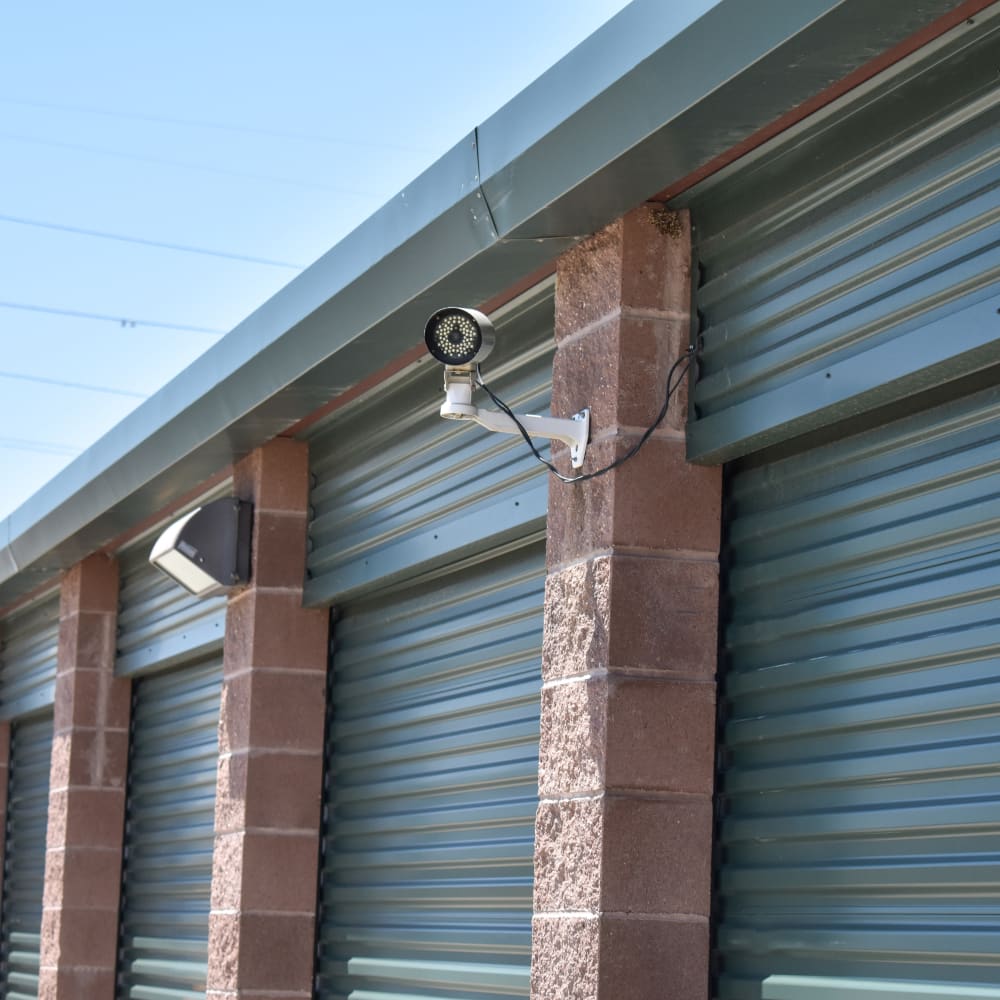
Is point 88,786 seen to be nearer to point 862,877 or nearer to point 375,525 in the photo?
point 375,525

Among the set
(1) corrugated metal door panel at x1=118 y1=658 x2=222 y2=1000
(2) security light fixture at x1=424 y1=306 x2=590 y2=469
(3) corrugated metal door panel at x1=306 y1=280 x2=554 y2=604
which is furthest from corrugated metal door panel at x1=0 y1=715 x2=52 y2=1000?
(2) security light fixture at x1=424 y1=306 x2=590 y2=469

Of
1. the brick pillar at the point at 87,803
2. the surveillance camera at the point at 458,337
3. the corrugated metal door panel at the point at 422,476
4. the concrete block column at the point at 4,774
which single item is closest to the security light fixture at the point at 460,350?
the surveillance camera at the point at 458,337

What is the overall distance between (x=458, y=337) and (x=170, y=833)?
5.56m

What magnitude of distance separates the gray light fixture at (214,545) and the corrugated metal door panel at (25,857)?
459 cm

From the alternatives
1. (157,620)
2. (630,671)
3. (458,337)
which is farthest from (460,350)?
(157,620)

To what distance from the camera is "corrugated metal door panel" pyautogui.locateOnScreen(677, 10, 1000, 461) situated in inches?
177

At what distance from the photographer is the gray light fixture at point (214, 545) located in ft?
27.2

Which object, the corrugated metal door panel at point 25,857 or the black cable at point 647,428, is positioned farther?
the corrugated metal door panel at point 25,857

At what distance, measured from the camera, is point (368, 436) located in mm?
7934

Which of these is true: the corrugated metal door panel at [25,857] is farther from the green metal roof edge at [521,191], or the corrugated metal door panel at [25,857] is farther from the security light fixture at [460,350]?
the security light fixture at [460,350]

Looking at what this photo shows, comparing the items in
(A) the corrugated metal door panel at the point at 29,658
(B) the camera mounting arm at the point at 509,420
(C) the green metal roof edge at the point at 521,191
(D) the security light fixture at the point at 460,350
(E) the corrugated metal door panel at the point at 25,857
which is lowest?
(E) the corrugated metal door panel at the point at 25,857

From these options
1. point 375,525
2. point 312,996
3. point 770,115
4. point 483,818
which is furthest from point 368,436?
point 770,115

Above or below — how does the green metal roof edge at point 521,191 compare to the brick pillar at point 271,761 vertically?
above

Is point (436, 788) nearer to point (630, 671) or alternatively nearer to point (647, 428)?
point (630, 671)
